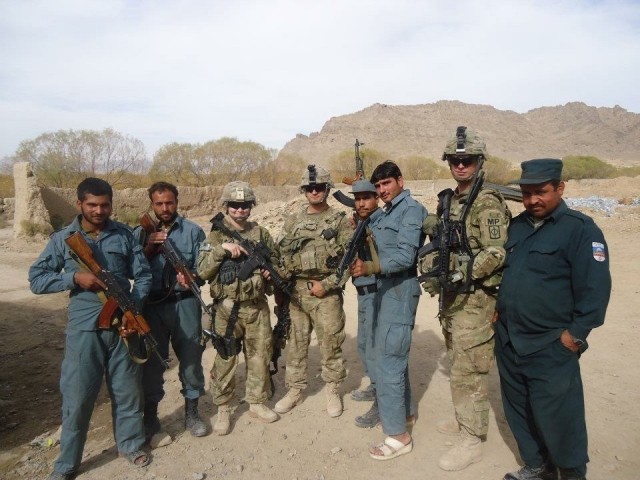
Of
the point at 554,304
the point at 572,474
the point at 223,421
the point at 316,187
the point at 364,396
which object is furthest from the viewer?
the point at 364,396

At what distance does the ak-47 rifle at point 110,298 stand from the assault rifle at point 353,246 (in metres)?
1.47

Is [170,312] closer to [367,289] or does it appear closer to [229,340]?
[229,340]

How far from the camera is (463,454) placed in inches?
121

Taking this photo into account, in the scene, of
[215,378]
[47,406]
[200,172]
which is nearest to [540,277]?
[215,378]

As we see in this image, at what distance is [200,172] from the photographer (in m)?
30.2

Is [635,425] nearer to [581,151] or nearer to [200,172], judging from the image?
[200,172]

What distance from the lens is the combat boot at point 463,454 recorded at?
9.98ft

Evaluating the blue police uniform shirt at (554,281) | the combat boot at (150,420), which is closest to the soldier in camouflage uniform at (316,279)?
the combat boot at (150,420)

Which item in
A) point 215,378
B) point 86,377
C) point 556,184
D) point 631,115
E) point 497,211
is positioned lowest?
point 215,378

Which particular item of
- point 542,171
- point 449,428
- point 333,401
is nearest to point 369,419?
point 333,401

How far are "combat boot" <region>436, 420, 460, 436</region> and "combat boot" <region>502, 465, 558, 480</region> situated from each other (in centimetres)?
68

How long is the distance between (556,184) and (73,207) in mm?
17780

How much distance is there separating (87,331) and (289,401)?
187 cm

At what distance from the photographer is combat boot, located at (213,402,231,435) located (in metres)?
3.62
